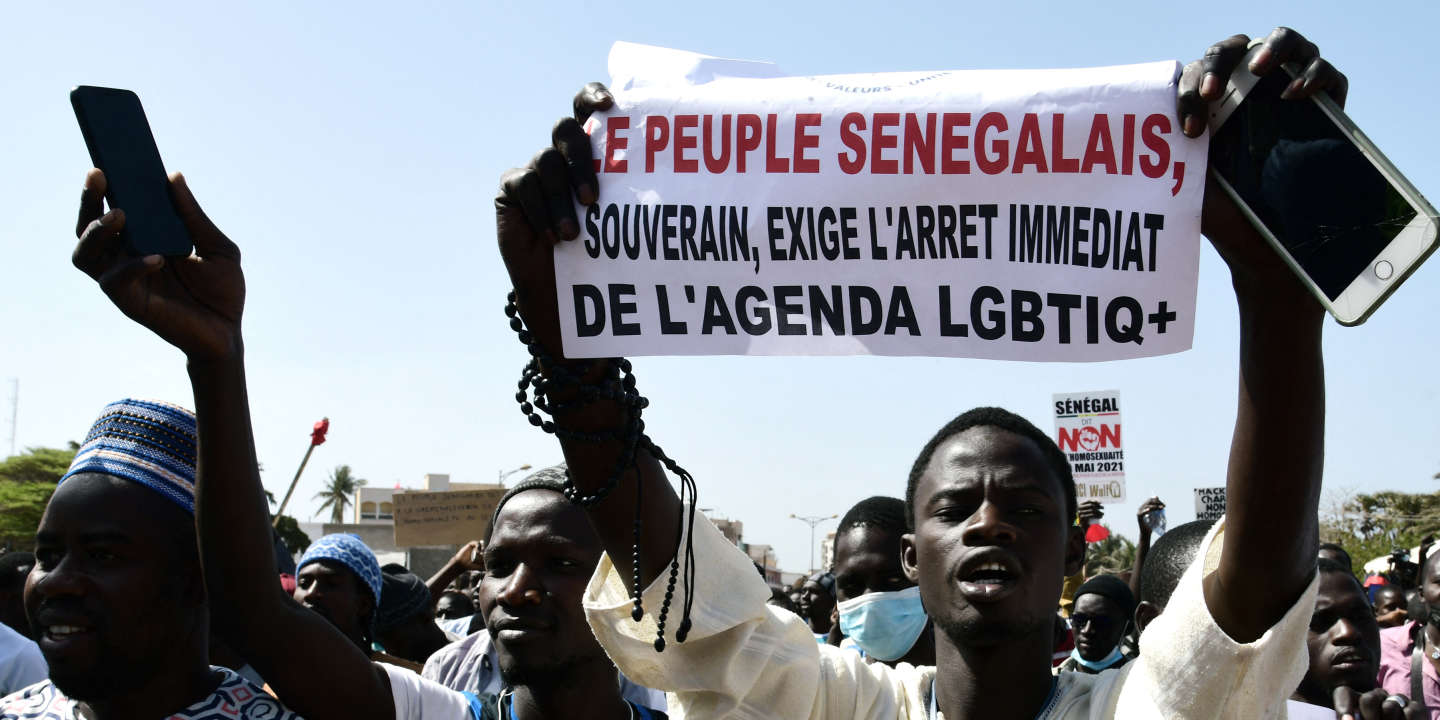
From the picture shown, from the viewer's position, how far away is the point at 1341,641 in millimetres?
3953

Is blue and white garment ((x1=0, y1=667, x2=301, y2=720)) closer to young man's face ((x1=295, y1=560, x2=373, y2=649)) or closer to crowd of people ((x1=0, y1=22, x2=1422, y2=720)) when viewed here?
crowd of people ((x1=0, y1=22, x2=1422, y2=720))

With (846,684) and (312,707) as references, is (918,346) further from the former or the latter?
(312,707)

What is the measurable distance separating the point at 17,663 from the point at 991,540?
3.54 m

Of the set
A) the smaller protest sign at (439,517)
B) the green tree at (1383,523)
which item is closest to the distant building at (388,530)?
the smaller protest sign at (439,517)

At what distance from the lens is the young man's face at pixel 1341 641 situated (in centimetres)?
394

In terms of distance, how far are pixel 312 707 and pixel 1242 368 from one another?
6.32ft

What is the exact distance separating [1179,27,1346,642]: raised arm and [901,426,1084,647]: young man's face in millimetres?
462

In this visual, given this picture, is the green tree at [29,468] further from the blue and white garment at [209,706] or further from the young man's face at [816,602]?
the blue and white garment at [209,706]

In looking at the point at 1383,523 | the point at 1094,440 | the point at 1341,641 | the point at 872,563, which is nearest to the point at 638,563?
the point at 872,563

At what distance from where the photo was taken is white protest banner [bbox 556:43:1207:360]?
189 centimetres

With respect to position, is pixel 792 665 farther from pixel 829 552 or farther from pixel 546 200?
pixel 829 552

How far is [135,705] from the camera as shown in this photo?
8.11 feet

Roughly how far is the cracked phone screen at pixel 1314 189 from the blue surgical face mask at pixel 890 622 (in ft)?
9.72

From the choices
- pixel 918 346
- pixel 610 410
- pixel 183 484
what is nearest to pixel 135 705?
pixel 183 484
